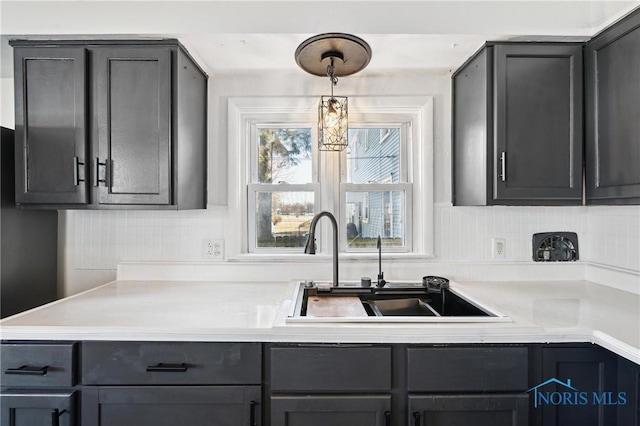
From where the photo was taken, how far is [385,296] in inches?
73.2

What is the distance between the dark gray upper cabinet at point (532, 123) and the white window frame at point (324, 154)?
0.42 meters

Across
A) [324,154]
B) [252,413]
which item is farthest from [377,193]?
[252,413]

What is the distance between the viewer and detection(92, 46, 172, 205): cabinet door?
1.65m

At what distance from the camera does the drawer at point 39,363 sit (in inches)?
49.8

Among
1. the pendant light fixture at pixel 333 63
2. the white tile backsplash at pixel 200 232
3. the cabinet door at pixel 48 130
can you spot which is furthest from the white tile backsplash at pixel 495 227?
the cabinet door at pixel 48 130

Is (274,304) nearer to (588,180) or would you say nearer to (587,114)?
(588,180)

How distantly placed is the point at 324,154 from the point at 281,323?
43.9 inches

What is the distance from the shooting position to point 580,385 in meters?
1.27

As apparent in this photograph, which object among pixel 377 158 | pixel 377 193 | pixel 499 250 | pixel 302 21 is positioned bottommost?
pixel 499 250

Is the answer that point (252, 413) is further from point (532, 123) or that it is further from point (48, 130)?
point (532, 123)

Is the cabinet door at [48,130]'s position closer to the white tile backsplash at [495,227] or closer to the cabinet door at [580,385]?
the white tile backsplash at [495,227]

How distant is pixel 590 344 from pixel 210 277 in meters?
1.76

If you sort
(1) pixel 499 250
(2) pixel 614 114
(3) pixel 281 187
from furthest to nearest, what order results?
(3) pixel 281 187 → (1) pixel 499 250 → (2) pixel 614 114

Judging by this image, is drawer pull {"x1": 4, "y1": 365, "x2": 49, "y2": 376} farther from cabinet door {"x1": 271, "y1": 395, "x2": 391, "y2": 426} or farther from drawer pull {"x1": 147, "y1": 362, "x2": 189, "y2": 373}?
cabinet door {"x1": 271, "y1": 395, "x2": 391, "y2": 426}
